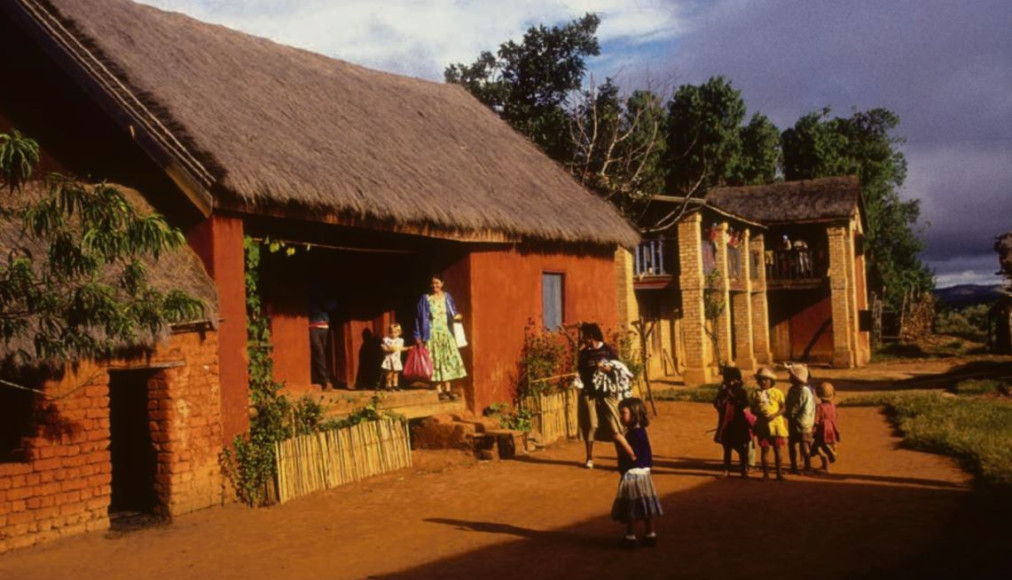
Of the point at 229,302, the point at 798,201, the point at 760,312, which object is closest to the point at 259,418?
the point at 229,302

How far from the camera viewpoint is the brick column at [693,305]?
77.2 feet

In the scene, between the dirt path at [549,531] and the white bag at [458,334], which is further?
the white bag at [458,334]

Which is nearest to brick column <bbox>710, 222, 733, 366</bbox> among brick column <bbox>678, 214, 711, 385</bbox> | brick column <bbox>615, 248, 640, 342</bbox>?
brick column <bbox>678, 214, 711, 385</bbox>

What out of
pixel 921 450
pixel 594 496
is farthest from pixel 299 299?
pixel 921 450

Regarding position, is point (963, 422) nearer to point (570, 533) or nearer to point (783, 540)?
point (783, 540)

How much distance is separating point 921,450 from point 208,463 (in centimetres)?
847

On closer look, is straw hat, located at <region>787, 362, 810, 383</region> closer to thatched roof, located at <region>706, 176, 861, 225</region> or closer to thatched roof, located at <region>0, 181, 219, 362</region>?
thatched roof, located at <region>0, 181, 219, 362</region>

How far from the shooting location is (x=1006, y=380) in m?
19.8

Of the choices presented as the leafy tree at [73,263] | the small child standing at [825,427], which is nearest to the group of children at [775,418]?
the small child standing at [825,427]

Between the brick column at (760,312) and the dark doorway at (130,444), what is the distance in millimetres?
21162

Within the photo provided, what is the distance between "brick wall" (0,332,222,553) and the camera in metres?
8.20

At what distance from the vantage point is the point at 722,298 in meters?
25.0

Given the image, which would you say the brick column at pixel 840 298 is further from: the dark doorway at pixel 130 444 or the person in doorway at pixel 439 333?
the dark doorway at pixel 130 444

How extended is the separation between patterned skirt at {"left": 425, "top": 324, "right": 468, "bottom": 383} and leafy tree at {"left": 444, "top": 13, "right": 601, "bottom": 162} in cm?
1379
